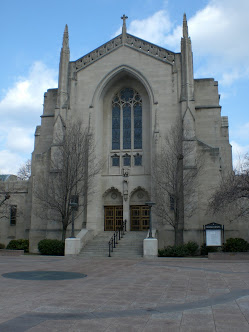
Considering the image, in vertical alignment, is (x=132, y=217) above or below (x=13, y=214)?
below

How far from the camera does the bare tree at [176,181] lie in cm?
2512

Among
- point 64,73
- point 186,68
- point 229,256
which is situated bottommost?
point 229,256

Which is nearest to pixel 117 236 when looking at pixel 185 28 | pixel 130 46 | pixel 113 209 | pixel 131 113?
pixel 113 209

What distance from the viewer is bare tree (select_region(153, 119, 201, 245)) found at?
2512 centimetres

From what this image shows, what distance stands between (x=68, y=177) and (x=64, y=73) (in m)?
10.5

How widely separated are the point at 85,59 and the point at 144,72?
5715 mm

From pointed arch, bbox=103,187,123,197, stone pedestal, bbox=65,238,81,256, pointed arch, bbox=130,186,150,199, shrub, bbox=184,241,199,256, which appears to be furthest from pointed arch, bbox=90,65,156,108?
shrub, bbox=184,241,199,256

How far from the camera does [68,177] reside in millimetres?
25797

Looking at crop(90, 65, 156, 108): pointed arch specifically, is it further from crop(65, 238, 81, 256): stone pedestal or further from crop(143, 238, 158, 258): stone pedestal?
crop(143, 238, 158, 258): stone pedestal

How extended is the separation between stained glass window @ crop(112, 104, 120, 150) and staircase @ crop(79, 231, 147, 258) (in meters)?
8.13

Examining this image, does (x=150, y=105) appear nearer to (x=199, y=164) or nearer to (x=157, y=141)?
(x=157, y=141)

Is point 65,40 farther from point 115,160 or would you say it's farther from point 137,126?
point 115,160

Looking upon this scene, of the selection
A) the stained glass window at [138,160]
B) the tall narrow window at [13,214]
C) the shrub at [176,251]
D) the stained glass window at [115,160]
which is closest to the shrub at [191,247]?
the shrub at [176,251]

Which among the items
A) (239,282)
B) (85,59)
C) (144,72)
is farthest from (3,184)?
(239,282)
